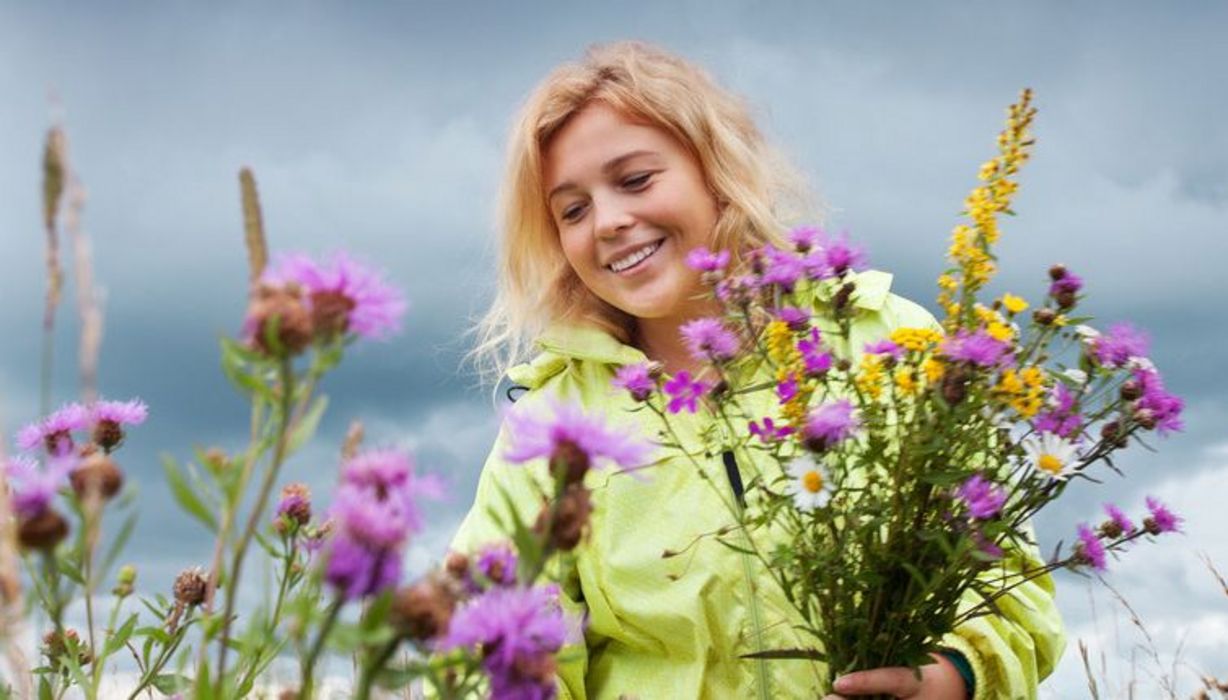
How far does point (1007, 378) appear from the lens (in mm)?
1627

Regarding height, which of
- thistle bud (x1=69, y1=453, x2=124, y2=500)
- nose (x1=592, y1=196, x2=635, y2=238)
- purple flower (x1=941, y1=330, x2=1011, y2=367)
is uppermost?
nose (x1=592, y1=196, x2=635, y2=238)

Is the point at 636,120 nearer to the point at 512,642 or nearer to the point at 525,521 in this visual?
the point at 525,521

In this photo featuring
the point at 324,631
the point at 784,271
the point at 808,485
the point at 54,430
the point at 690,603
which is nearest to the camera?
the point at 324,631

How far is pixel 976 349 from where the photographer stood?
1.55 meters

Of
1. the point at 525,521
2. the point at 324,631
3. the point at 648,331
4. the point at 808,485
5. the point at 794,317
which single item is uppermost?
the point at 648,331

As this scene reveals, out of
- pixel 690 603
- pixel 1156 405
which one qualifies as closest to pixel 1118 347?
pixel 1156 405

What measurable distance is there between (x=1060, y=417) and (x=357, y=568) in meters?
1.32

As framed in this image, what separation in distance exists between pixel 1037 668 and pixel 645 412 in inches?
37.1

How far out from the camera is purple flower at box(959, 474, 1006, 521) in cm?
165

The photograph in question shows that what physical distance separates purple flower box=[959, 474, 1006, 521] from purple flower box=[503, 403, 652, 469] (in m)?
0.89

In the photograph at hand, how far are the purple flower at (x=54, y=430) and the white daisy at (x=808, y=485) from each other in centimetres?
86

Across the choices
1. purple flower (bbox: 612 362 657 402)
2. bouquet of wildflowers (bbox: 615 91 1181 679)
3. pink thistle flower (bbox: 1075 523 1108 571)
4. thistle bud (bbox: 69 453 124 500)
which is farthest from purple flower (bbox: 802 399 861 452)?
thistle bud (bbox: 69 453 124 500)

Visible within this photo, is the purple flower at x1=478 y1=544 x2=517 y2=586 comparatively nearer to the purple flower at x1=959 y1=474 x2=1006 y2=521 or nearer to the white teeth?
the purple flower at x1=959 y1=474 x2=1006 y2=521

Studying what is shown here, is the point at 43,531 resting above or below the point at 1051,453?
below
